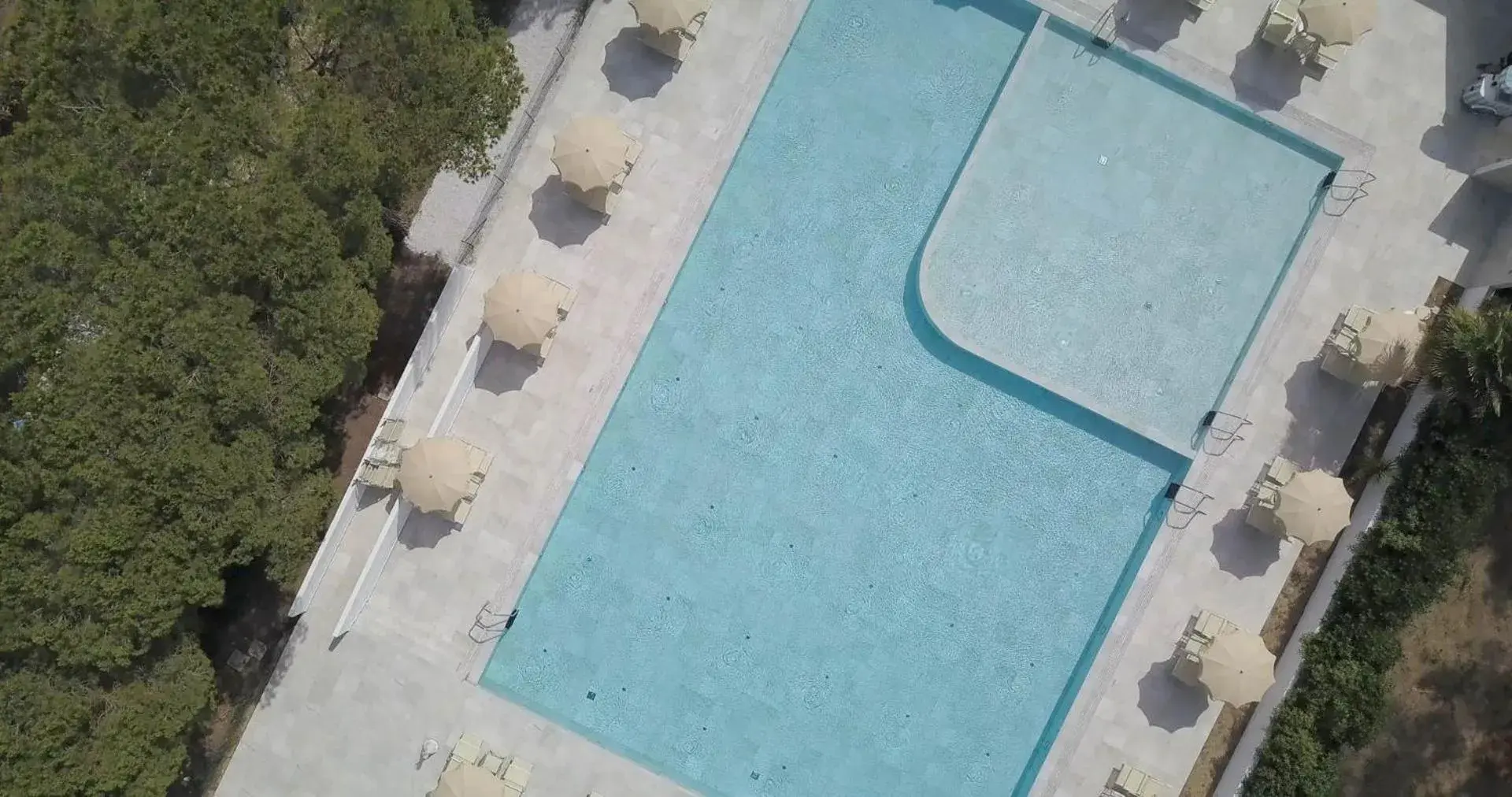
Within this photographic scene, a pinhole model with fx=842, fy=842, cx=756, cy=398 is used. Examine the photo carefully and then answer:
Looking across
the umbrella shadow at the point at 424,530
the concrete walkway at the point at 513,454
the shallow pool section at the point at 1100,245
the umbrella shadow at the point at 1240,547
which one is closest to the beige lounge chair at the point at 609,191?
the concrete walkway at the point at 513,454

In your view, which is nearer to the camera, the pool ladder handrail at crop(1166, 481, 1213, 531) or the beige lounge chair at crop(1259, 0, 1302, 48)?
the beige lounge chair at crop(1259, 0, 1302, 48)

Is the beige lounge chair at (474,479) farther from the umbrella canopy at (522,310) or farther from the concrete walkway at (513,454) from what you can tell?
the umbrella canopy at (522,310)

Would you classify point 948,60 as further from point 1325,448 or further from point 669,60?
point 1325,448

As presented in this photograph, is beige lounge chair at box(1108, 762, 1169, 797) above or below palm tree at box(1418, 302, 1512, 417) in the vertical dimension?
below

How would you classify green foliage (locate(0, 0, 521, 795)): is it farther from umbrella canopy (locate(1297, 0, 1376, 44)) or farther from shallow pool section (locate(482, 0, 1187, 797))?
umbrella canopy (locate(1297, 0, 1376, 44))

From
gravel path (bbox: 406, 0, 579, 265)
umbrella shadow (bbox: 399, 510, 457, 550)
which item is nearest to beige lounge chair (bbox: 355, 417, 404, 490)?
umbrella shadow (bbox: 399, 510, 457, 550)

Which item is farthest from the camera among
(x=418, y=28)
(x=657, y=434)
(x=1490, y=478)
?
(x=657, y=434)

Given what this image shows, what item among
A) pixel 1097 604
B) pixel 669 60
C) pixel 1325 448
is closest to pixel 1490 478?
pixel 1325 448
